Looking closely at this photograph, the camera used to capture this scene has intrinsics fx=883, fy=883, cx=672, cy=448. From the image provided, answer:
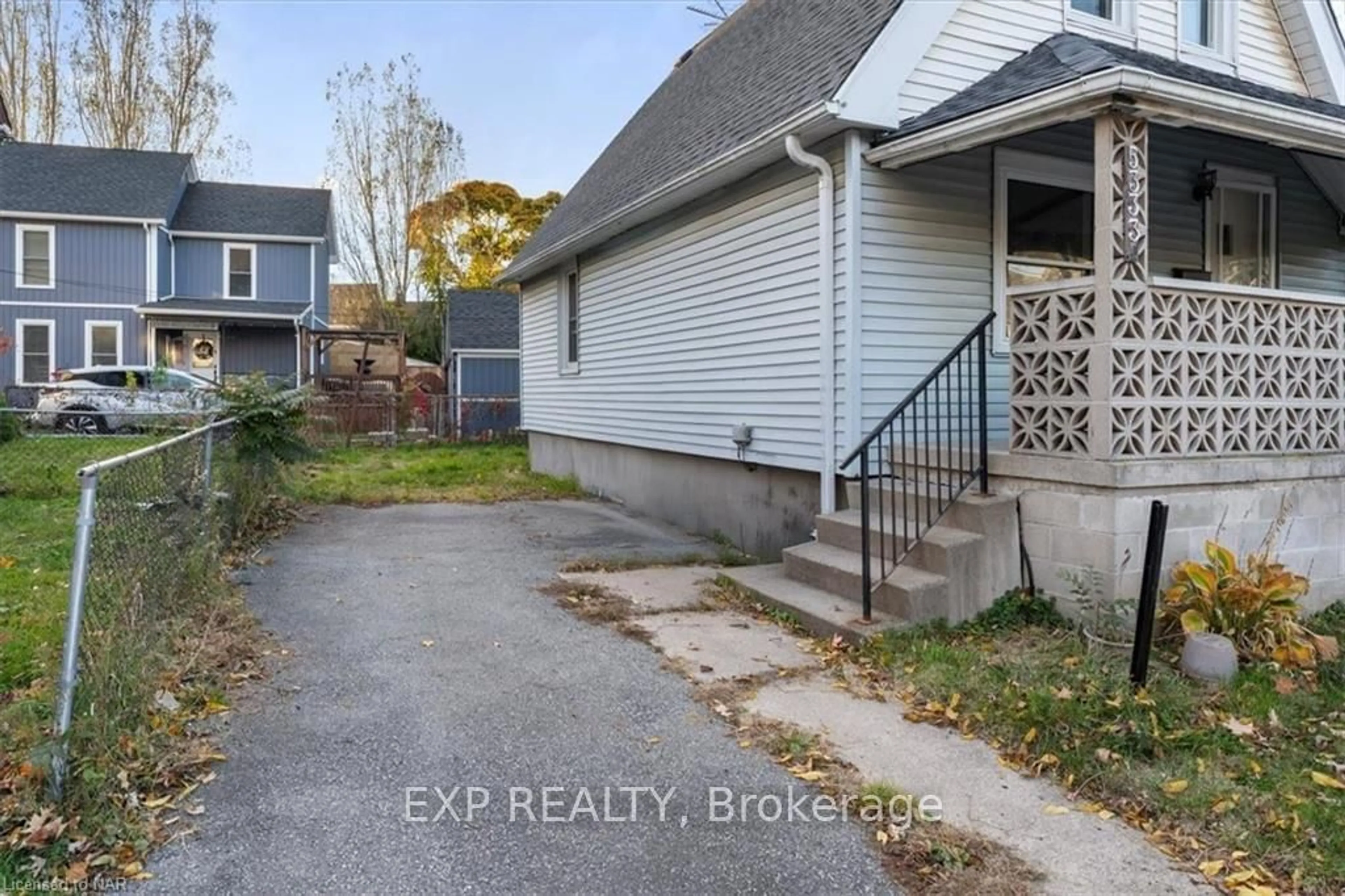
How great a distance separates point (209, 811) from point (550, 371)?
11.1m

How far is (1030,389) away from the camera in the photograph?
5.32 m

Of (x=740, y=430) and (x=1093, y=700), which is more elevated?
(x=740, y=430)

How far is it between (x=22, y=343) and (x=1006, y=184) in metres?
26.3

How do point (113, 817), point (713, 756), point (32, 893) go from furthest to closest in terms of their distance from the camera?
point (713, 756)
point (113, 817)
point (32, 893)

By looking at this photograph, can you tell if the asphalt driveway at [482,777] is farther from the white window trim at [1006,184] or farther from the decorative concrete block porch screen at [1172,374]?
the white window trim at [1006,184]

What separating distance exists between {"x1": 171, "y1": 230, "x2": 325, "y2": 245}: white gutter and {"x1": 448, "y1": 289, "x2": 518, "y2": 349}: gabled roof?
4709mm

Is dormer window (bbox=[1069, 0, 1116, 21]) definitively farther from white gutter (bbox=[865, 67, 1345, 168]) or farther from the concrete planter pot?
the concrete planter pot

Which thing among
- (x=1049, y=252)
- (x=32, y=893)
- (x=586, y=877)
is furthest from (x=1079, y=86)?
(x=32, y=893)

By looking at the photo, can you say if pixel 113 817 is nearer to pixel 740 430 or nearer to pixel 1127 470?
pixel 1127 470

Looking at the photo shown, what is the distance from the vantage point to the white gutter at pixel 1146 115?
4652 millimetres

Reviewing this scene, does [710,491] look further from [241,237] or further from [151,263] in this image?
[241,237]

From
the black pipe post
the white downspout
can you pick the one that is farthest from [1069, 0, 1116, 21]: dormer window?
the black pipe post

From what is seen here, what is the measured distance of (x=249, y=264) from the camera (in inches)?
1033

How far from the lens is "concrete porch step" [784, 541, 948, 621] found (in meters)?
5.02
